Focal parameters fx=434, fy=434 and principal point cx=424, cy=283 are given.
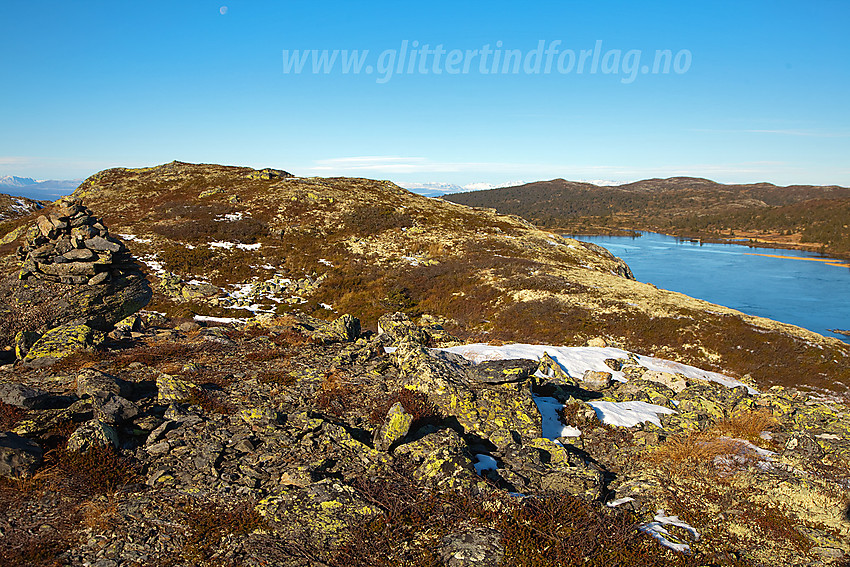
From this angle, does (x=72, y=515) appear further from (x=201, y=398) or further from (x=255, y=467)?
(x=201, y=398)

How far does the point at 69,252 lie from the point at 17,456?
17.1 meters

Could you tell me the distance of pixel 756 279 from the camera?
251 ft

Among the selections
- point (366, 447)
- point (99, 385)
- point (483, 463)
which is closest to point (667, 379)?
point (483, 463)

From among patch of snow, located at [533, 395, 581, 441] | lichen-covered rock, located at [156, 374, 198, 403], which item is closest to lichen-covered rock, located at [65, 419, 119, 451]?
lichen-covered rock, located at [156, 374, 198, 403]

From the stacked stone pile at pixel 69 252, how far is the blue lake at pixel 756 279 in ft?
201

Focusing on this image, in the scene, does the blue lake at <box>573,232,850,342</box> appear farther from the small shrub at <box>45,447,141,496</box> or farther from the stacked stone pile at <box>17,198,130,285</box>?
the stacked stone pile at <box>17,198,130,285</box>

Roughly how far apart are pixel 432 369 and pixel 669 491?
249 inches

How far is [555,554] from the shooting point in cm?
700

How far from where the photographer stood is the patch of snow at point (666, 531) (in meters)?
7.57

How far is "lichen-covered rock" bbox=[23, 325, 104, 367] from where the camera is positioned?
13.6m

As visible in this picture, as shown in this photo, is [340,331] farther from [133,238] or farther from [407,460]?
[133,238]

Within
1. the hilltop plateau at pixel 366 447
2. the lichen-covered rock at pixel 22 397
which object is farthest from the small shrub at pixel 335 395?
the lichen-covered rock at pixel 22 397

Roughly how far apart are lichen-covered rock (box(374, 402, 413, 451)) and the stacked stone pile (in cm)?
1899

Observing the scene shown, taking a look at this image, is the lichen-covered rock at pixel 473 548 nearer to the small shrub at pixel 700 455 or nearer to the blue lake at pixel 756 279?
the small shrub at pixel 700 455
